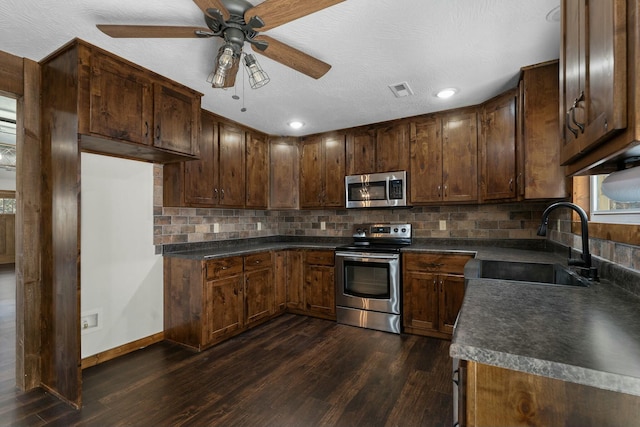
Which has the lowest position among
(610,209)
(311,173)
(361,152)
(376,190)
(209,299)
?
(209,299)

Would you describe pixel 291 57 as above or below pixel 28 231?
above

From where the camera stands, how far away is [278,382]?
2.21m

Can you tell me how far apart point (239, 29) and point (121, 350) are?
280 cm

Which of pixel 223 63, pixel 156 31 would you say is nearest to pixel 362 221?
pixel 223 63

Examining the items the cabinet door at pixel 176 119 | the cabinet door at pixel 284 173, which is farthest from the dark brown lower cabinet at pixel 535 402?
the cabinet door at pixel 284 173

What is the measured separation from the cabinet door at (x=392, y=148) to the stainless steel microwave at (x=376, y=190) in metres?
0.09

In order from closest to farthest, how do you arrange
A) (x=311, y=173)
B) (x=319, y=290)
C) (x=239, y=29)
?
(x=239, y=29) < (x=319, y=290) < (x=311, y=173)

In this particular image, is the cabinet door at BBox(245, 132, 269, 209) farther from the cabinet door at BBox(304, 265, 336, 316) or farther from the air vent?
the air vent

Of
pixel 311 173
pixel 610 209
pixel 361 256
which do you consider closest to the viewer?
pixel 610 209

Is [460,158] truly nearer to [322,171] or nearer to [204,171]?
[322,171]

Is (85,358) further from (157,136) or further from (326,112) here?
(326,112)

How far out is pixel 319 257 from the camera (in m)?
3.64

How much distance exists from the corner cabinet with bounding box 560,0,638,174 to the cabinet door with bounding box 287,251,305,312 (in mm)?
2982

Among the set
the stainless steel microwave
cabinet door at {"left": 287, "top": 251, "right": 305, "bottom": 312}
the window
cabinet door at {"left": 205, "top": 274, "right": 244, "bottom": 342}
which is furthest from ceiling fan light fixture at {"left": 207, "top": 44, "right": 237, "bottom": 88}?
cabinet door at {"left": 287, "top": 251, "right": 305, "bottom": 312}
